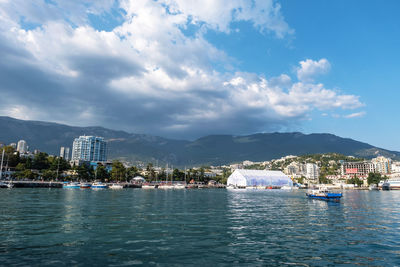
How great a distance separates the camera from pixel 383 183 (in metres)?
196

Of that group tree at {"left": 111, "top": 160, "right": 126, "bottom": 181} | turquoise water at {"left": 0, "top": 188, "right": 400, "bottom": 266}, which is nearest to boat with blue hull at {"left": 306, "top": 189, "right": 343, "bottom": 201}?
turquoise water at {"left": 0, "top": 188, "right": 400, "bottom": 266}

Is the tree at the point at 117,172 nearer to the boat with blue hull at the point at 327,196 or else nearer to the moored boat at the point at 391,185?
the boat with blue hull at the point at 327,196

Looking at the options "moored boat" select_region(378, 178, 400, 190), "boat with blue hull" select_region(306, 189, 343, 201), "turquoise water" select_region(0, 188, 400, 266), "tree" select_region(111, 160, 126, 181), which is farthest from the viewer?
"moored boat" select_region(378, 178, 400, 190)

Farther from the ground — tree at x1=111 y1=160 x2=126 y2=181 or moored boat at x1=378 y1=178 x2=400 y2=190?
tree at x1=111 y1=160 x2=126 y2=181

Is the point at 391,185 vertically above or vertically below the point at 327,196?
above

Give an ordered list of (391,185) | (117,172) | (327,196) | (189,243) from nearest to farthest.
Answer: (189,243) < (327,196) < (117,172) < (391,185)

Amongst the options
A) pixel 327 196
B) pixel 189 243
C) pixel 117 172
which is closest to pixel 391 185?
pixel 327 196

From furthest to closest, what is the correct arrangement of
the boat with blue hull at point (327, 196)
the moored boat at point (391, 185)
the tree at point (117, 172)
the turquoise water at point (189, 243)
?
the moored boat at point (391, 185), the tree at point (117, 172), the boat with blue hull at point (327, 196), the turquoise water at point (189, 243)

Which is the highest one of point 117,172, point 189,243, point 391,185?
point 117,172

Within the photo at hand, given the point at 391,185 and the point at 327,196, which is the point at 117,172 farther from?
the point at 391,185

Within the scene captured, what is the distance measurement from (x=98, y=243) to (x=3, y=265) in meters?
6.23

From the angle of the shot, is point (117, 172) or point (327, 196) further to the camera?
point (117, 172)

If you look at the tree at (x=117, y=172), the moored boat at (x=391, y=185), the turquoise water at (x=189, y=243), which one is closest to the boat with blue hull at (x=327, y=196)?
the turquoise water at (x=189, y=243)

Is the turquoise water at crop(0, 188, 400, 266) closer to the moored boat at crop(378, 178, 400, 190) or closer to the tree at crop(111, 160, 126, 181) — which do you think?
the tree at crop(111, 160, 126, 181)
